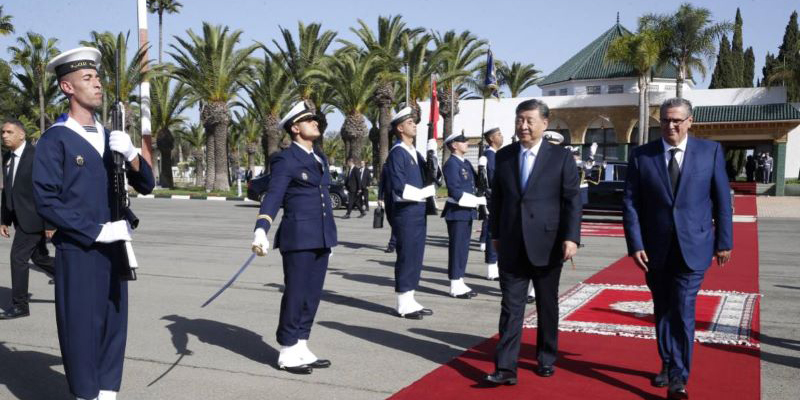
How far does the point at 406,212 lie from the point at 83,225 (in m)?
3.70

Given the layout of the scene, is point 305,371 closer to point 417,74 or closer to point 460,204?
point 460,204

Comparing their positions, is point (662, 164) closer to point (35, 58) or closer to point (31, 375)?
point (31, 375)

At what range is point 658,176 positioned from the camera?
15.4ft

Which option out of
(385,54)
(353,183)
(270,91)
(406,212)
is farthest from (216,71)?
(406,212)

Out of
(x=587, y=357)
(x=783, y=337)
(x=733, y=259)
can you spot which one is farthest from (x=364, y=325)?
(x=733, y=259)

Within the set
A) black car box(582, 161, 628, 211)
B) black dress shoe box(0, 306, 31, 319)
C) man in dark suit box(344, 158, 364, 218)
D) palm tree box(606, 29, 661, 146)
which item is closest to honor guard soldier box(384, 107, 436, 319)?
black dress shoe box(0, 306, 31, 319)

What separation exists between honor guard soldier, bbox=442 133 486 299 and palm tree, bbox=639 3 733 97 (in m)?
30.9

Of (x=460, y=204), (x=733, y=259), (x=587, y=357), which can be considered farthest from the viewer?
(x=733, y=259)

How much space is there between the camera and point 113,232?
A: 3904 mm

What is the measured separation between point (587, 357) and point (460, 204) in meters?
2.77

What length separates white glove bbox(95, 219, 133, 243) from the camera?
3.88 metres

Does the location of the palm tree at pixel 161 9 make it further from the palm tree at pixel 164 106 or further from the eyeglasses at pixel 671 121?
the eyeglasses at pixel 671 121

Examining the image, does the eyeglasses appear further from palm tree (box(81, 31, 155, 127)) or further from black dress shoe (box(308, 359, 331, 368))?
palm tree (box(81, 31, 155, 127))

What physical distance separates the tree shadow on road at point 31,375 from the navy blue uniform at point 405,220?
310 cm
